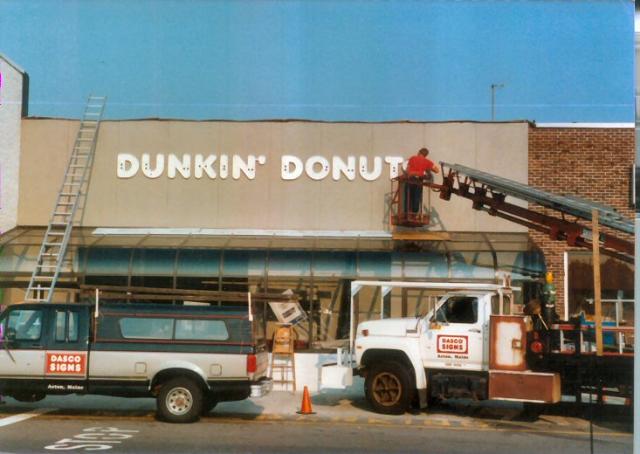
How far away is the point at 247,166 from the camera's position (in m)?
11.4

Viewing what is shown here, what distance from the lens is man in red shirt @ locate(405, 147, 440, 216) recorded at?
11.7m

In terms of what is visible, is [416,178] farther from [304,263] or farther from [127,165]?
[127,165]

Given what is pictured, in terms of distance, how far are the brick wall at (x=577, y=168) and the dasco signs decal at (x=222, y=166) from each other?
9.16 feet

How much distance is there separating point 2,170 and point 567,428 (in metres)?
7.65

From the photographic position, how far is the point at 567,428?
11.2 meters

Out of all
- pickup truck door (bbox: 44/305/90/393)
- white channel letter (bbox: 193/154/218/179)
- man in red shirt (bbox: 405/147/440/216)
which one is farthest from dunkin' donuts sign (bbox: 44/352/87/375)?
man in red shirt (bbox: 405/147/440/216)

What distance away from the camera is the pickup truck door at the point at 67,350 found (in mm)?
11750

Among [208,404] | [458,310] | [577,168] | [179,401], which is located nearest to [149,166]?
[179,401]

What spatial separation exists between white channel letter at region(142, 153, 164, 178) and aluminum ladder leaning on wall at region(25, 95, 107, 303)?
2.27ft

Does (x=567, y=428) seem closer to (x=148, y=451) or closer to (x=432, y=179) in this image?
(x=432, y=179)

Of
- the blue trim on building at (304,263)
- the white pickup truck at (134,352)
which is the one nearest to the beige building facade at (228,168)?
the blue trim on building at (304,263)

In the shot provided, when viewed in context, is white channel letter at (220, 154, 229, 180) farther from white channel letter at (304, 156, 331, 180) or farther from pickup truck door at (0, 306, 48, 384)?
pickup truck door at (0, 306, 48, 384)

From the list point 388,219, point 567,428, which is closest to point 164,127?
point 388,219

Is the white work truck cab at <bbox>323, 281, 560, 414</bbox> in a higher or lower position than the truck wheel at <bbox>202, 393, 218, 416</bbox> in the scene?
higher
